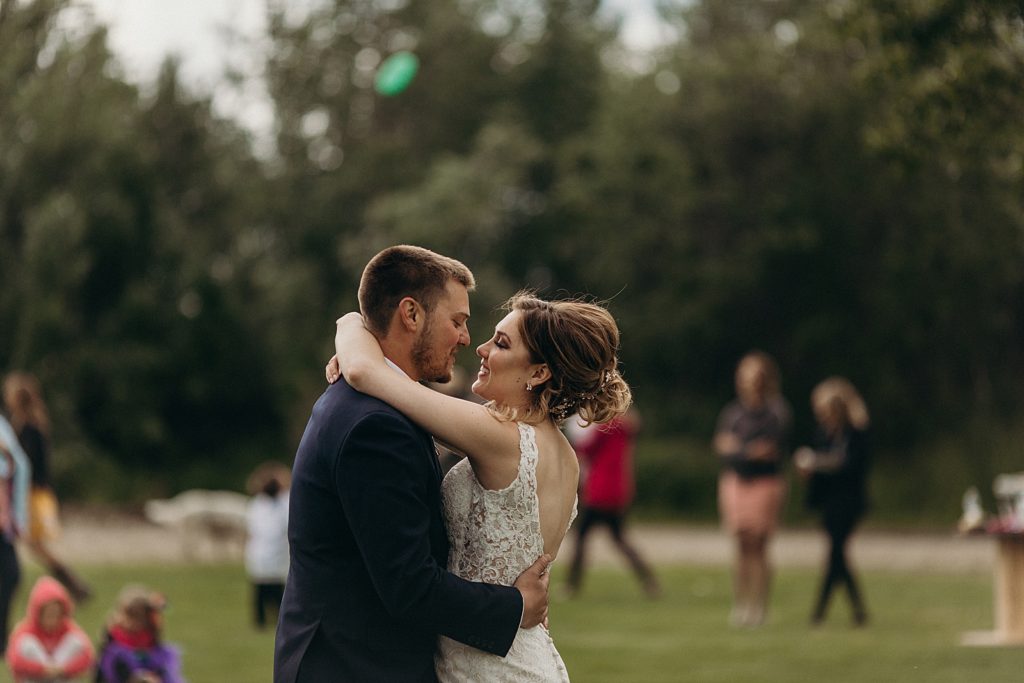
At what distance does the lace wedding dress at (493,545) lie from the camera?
4086 millimetres

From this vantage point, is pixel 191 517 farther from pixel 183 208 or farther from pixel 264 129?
pixel 264 129

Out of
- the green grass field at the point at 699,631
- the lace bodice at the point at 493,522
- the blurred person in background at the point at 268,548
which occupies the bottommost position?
the green grass field at the point at 699,631

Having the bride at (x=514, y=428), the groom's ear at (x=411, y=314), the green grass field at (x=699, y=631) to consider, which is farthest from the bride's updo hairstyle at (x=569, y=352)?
the green grass field at (x=699, y=631)

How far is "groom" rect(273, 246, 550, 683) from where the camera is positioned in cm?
377

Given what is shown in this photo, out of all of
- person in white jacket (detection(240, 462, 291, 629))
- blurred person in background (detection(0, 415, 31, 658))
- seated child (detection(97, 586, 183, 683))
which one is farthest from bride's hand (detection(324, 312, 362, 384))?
person in white jacket (detection(240, 462, 291, 629))

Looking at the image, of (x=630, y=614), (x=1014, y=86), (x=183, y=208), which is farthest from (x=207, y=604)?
(x=183, y=208)

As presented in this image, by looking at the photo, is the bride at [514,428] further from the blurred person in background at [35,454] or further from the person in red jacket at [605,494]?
the person in red jacket at [605,494]

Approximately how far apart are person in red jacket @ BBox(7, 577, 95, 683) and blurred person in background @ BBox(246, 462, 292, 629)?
4.29 metres

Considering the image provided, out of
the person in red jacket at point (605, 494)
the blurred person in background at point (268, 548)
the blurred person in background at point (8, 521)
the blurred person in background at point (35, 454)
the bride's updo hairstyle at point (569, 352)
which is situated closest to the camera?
the bride's updo hairstyle at point (569, 352)

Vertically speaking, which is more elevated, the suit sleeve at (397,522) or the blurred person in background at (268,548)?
the suit sleeve at (397,522)

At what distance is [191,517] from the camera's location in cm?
2047

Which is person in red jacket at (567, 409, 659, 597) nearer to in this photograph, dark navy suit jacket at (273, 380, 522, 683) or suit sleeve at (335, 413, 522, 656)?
dark navy suit jacket at (273, 380, 522, 683)

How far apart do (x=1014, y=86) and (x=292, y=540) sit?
9.92m

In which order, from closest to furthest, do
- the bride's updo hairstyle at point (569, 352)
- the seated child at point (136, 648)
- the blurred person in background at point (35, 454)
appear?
1. the bride's updo hairstyle at point (569, 352)
2. the seated child at point (136, 648)
3. the blurred person in background at point (35, 454)
